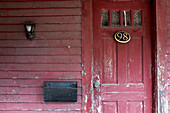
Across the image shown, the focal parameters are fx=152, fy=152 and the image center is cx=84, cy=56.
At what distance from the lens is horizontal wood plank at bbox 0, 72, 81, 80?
228 cm

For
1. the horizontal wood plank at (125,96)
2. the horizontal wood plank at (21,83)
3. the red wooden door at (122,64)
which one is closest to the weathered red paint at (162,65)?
the red wooden door at (122,64)

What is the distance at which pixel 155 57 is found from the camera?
2262 millimetres

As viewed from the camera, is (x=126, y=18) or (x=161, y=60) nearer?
(x=161, y=60)

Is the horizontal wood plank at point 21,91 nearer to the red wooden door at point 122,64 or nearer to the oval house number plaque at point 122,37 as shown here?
the red wooden door at point 122,64

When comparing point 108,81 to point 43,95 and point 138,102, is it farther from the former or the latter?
point 43,95

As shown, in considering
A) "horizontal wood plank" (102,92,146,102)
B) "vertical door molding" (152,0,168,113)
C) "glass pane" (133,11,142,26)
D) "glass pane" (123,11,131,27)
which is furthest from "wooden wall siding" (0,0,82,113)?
"vertical door molding" (152,0,168,113)

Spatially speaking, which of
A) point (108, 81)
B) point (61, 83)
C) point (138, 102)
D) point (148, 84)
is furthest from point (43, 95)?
point (148, 84)

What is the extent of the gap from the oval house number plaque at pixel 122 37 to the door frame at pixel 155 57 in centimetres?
38

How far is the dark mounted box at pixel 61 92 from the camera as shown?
2.21 m

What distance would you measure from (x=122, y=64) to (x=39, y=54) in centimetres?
128

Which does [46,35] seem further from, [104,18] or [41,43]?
[104,18]

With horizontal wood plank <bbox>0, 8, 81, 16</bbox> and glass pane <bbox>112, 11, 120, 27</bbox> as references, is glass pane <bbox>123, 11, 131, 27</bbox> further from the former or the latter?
horizontal wood plank <bbox>0, 8, 81, 16</bbox>

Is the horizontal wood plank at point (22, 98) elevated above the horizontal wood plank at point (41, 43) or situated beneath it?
situated beneath

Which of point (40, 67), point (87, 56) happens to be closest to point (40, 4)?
point (40, 67)
